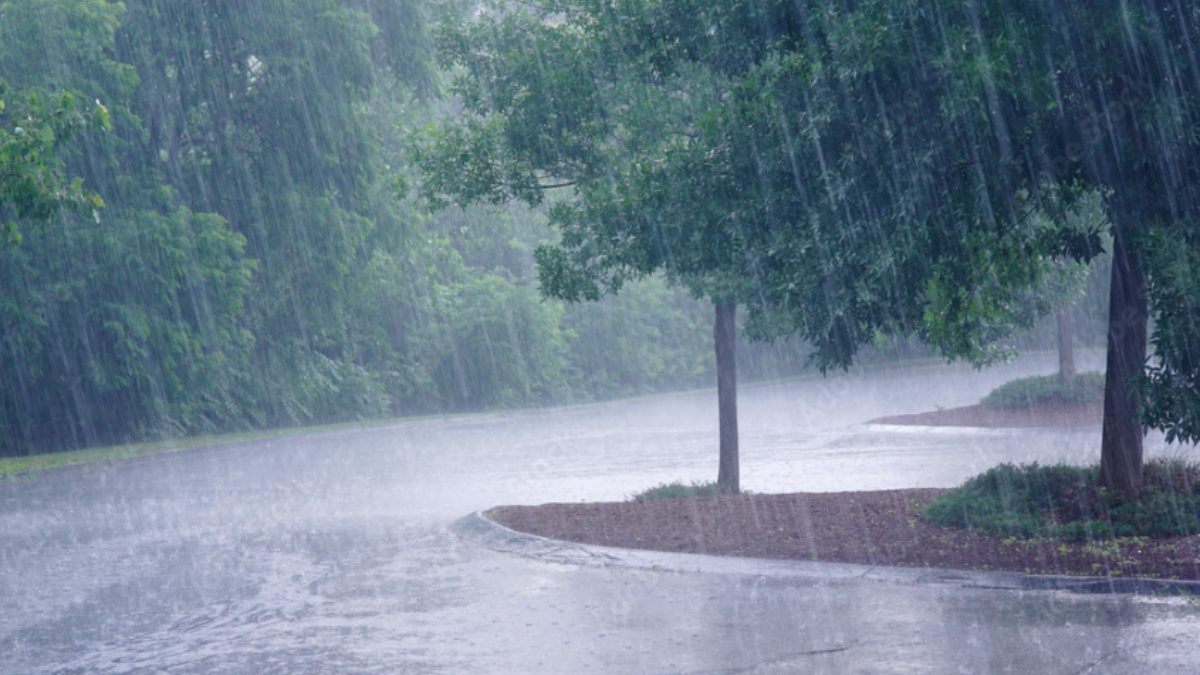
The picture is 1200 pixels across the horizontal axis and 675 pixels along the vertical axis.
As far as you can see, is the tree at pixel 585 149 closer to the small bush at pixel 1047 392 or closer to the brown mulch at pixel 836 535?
the brown mulch at pixel 836 535

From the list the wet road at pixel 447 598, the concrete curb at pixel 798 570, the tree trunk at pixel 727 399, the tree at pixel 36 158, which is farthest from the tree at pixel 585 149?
the tree at pixel 36 158

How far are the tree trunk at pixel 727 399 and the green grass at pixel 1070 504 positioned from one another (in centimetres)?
400

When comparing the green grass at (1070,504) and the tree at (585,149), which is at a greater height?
the tree at (585,149)

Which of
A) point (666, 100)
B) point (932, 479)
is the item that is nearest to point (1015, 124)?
point (666, 100)

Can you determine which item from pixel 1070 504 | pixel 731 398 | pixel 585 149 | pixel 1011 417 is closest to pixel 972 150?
pixel 1070 504

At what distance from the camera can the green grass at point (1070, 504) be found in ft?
34.8

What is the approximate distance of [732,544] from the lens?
11492 mm

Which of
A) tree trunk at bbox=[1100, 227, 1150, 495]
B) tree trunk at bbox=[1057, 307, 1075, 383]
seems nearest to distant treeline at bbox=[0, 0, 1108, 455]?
tree trunk at bbox=[1100, 227, 1150, 495]

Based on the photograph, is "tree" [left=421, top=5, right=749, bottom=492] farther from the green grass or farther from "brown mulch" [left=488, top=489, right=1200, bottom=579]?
the green grass

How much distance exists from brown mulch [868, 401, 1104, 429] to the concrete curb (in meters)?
16.3

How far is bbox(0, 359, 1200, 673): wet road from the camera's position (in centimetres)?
804

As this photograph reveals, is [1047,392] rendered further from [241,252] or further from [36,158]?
[36,158]

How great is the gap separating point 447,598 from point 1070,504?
213 inches

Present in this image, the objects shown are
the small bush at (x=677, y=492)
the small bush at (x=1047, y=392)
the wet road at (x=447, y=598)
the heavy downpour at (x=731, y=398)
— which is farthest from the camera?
the small bush at (x=1047, y=392)
